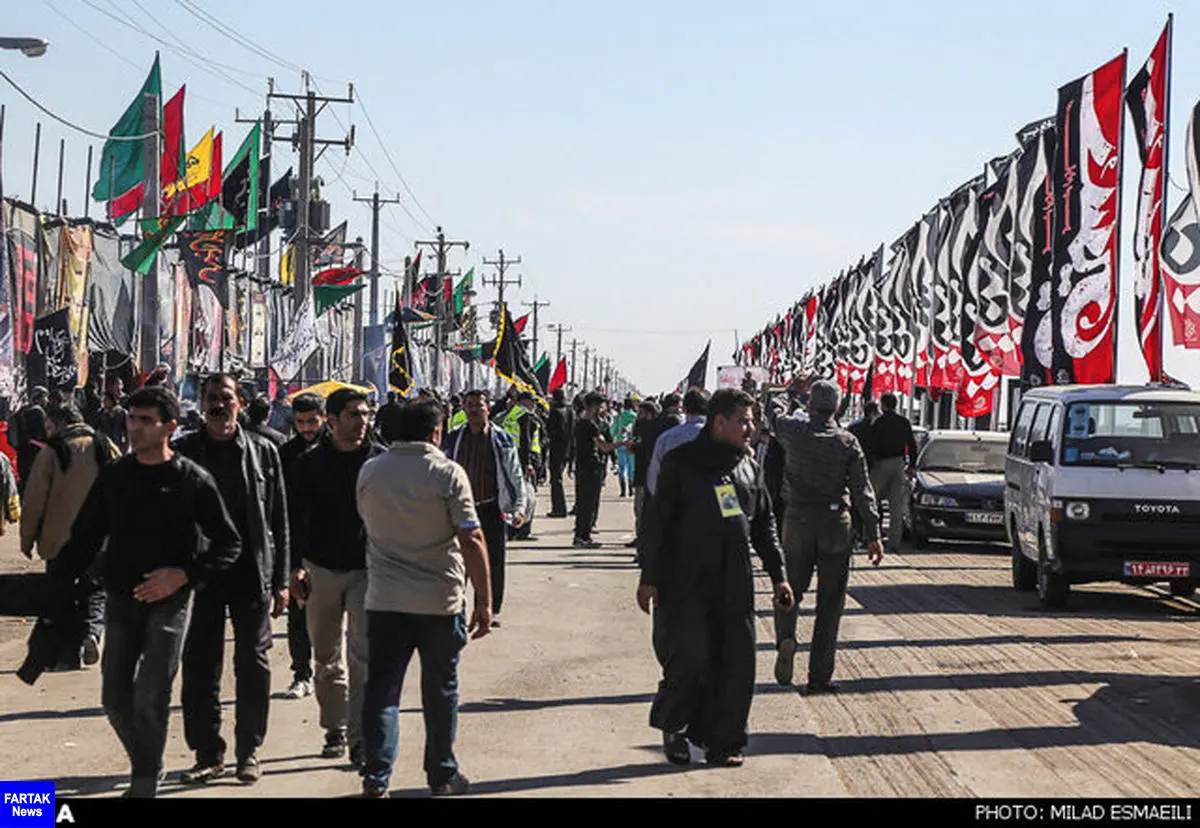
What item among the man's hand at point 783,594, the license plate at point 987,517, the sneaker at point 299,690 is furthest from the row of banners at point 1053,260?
the sneaker at point 299,690

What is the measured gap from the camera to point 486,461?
13805 millimetres

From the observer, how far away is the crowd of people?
7.72m

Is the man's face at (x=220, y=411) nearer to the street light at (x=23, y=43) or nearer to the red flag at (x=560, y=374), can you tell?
the street light at (x=23, y=43)

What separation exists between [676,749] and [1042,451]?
8911 millimetres

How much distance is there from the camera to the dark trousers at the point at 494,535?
13.7 metres

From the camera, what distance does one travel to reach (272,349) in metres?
50.2

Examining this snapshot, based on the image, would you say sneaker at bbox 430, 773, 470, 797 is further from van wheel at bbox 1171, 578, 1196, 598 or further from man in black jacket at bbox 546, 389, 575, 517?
man in black jacket at bbox 546, 389, 575, 517

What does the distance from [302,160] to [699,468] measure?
3417cm

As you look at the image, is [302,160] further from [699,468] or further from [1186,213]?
[699,468]

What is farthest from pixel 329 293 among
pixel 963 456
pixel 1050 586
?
pixel 1050 586

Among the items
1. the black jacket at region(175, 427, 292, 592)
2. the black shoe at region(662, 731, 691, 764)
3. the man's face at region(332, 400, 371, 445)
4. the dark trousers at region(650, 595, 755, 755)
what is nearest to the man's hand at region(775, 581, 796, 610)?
the dark trousers at region(650, 595, 755, 755)

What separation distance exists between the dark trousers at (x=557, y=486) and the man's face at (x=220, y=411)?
67.5ft

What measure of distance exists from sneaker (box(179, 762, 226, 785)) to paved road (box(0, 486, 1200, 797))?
6 centimetres
